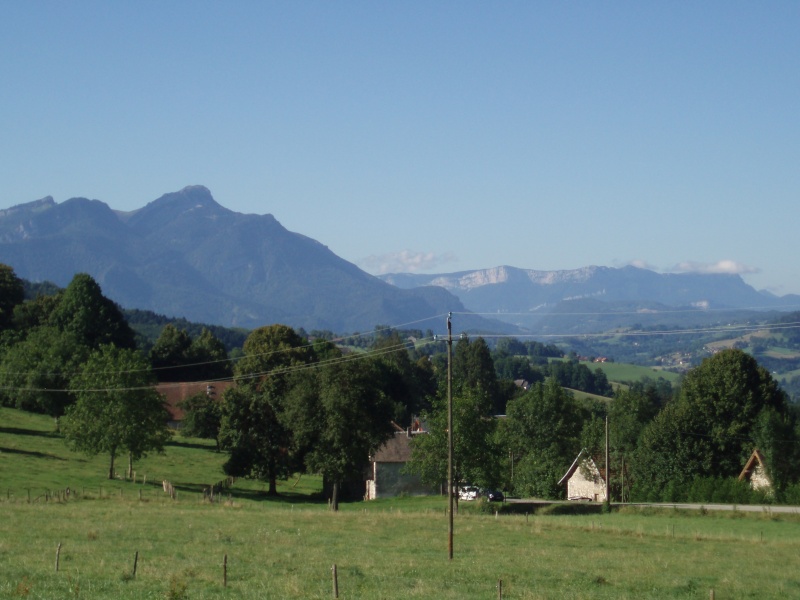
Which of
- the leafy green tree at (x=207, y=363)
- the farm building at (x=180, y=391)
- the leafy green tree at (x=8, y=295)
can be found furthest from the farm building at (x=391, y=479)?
the leafy green tree at (x=8, y=295)

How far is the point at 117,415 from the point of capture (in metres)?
65.8

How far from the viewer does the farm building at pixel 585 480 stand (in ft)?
263

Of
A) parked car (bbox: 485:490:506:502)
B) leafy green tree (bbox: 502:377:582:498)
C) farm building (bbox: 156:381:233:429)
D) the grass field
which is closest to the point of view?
the grass field

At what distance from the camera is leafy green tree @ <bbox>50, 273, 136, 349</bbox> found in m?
112

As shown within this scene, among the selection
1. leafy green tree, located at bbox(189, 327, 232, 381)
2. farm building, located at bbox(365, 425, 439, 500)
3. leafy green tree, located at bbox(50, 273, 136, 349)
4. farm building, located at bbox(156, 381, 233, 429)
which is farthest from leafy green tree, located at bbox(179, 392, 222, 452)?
leafy green tree, located at bbox(189, 327, 232, 381)

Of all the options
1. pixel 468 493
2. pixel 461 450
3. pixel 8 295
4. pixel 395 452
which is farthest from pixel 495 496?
pixel 8 295

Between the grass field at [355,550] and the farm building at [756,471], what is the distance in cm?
1532

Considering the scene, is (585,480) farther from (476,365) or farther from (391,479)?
(476,365)

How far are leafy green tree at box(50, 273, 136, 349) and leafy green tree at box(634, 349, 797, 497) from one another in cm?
6616

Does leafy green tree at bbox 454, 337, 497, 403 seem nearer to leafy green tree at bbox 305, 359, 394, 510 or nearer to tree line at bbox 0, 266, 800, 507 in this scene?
tree line at bbox 0, 266, 800, 507

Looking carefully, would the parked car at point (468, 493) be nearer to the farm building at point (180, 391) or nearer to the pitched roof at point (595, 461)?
the pitched roof at point (595, 461)

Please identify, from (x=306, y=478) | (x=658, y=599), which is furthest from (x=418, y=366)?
(x=658, y=599)

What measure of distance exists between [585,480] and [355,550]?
5153 centimetres

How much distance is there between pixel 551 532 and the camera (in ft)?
148
